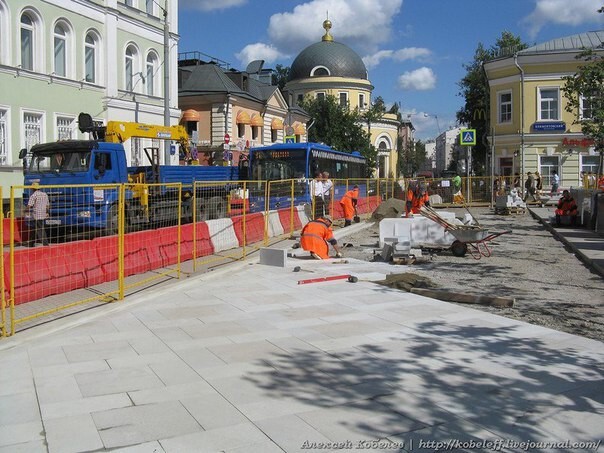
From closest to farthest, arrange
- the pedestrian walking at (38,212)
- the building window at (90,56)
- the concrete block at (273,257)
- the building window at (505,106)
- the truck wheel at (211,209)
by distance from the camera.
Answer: the pedestrian walking at (38,212) → the concrete block at (273,257) → the truck wheel at (211,209) → the building window at (90,56) → the building window at (505,106)

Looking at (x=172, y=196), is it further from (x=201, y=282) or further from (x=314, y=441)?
(x=314, y=441)

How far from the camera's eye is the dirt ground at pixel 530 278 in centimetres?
825

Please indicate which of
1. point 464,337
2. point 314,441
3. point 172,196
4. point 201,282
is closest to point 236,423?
point 314,441

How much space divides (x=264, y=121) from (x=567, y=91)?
31.6 m

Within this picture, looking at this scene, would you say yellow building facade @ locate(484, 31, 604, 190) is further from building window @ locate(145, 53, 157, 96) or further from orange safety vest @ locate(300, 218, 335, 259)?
orange safety vest @ locate(300, 218, 335, 259)

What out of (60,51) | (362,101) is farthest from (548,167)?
(362,101)

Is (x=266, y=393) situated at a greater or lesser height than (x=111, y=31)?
lesser

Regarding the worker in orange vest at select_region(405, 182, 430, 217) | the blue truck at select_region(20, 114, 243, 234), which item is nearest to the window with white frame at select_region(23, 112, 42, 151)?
the blue truck at select_region(20, 114, 243, 234)

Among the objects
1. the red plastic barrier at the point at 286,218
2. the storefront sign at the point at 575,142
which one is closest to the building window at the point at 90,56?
the red plastic barrier at the point at 286,218

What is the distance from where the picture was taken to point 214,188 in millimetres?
17047

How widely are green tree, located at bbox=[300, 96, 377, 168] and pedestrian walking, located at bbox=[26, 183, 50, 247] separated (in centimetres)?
5173

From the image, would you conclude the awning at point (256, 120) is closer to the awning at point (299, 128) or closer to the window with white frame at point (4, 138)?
the awning at point (299, 128)

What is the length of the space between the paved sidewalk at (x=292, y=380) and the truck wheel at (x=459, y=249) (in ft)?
16.9

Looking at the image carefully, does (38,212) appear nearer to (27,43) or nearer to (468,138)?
(27,43)
